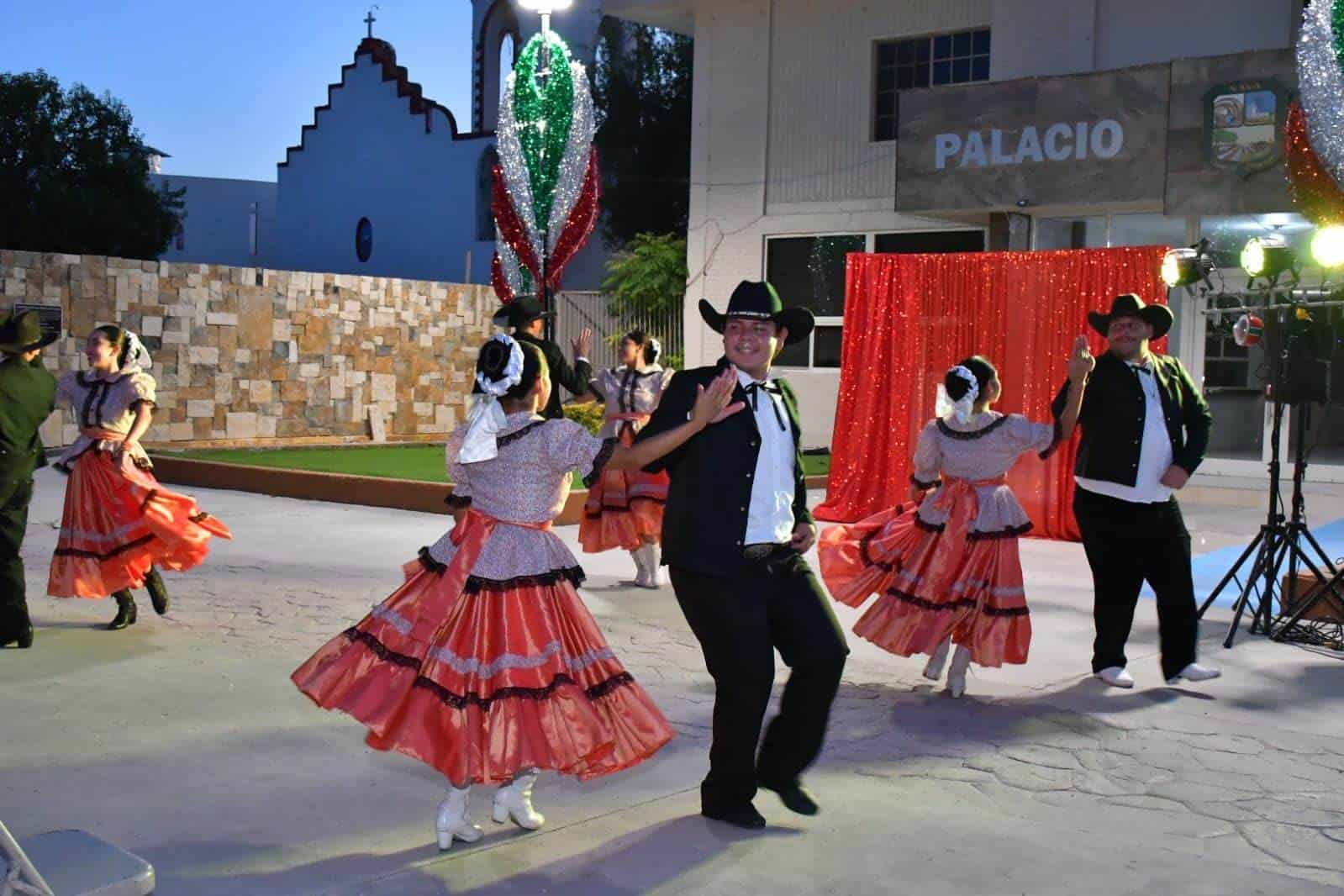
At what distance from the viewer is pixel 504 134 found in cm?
1897

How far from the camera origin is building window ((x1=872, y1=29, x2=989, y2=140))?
710 inches

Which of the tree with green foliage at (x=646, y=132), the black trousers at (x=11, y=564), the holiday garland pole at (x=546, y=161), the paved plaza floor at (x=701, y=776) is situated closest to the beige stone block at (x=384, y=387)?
the holiday garland pole at (x=546, y=161)

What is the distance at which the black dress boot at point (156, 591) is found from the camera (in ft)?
27.3

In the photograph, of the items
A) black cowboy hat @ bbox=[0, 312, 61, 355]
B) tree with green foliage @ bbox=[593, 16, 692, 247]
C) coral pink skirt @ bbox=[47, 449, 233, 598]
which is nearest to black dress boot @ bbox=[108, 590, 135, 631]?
coral pink skirt @ bbox=[47, 449, 233, 598]

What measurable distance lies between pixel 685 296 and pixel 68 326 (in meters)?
8.27

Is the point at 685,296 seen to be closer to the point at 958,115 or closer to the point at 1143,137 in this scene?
the point at 958,115

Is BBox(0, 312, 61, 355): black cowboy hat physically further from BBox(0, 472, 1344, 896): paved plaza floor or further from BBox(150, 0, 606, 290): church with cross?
BBox(150, 0, 606, 290): church with cross

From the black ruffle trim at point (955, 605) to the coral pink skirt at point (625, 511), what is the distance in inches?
123

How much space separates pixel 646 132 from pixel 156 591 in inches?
811

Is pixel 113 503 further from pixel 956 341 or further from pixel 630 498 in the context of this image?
pixel 956 341

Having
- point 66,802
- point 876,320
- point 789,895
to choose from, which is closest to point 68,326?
point 876,320

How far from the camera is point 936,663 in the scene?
7.04 m

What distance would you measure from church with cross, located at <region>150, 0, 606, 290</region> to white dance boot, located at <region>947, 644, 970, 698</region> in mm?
22746

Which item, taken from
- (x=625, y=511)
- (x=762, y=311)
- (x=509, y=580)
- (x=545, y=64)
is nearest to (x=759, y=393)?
(x=762, y=311)
